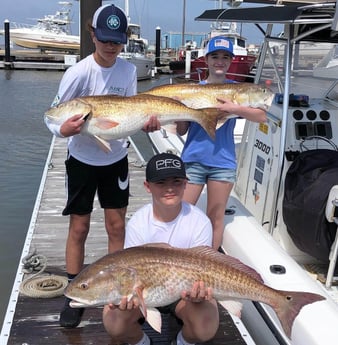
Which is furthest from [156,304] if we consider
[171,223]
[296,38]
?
[296,38]

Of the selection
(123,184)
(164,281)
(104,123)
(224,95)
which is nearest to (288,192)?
(224,95)

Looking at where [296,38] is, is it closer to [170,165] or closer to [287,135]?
[287,135]

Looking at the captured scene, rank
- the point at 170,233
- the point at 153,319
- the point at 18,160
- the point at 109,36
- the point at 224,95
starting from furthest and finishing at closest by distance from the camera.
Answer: the point at 18,160, the point at 224,95, the point at 109,36, the point at 170,233, the point at 153,319

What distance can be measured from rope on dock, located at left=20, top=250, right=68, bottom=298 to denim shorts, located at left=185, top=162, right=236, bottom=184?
135cm

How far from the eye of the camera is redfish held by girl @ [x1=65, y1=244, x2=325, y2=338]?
2.28 metres

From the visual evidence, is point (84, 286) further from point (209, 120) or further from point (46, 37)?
point (46, 37)

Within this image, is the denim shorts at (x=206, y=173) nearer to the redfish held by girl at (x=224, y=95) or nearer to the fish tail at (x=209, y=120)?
the fish tail at (x=209, y=120)

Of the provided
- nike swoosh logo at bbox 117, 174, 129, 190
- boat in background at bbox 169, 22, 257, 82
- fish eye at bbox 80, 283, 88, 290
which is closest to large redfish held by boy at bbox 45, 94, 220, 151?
nike swoosh logo at bbox 117, 174, 129, 190

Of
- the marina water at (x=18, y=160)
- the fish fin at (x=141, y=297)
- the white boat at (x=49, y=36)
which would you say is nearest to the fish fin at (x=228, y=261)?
the fish fin at (x=141, y=297)

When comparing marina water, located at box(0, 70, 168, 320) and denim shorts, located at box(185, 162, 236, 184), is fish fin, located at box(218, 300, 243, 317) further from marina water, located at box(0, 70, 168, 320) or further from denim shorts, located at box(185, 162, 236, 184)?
marina water, located at box(0, 70, 168, 320)

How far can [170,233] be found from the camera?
108 inches

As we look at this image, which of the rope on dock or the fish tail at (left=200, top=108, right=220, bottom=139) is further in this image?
the rope on dock

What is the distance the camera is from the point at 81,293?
7.55 ft

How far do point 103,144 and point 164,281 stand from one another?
1020 millimetres
